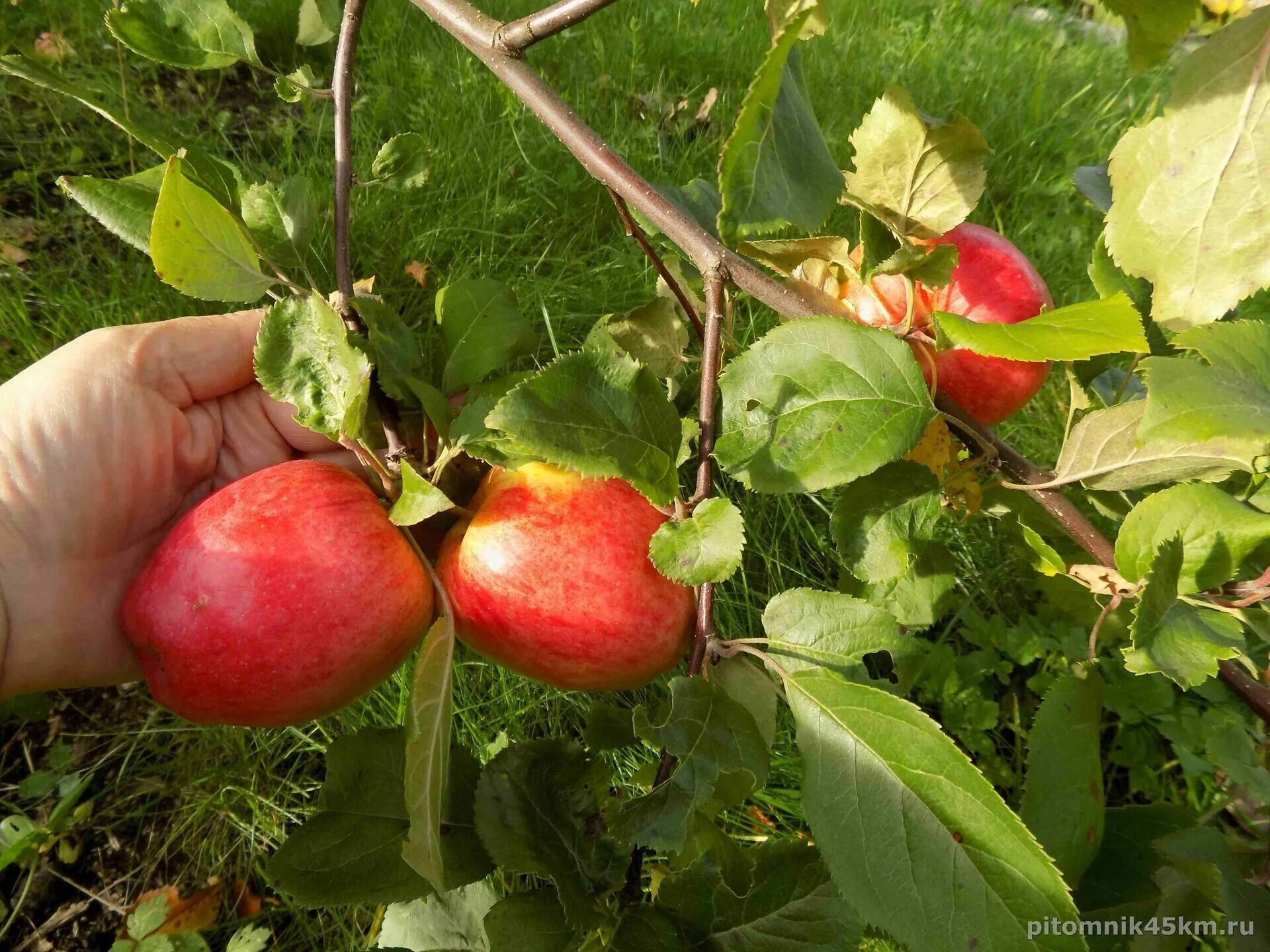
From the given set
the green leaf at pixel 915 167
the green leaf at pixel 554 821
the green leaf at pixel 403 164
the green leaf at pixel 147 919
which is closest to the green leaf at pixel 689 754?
the green leaf at pixel 554 821

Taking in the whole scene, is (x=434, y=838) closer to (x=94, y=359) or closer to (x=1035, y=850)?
(x=1035, y=850)

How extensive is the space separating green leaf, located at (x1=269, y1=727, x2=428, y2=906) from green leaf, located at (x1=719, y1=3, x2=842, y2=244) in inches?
27.5

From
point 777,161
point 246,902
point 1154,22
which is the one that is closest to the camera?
point 1154,22

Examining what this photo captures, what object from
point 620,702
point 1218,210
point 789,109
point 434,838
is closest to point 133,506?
point 434,838

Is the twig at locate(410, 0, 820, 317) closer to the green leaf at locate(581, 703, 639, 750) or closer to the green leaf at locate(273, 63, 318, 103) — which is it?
the green leaf at locate(273, 63, 318, 103)

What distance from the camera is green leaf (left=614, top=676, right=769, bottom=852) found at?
0.69 metres

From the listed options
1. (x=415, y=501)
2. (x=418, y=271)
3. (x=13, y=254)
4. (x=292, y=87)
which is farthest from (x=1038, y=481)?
(x=13, y=254)

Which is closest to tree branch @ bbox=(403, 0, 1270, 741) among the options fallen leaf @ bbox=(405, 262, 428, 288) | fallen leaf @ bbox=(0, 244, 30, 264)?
fallen leaf @ bbox=(405, 262, 428, 288)

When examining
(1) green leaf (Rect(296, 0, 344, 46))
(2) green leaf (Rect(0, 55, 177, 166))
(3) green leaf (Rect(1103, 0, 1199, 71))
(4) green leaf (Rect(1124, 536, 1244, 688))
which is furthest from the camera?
(1) green leaf (Rect(296, 0, 344, 46))

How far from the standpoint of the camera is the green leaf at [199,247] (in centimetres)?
79

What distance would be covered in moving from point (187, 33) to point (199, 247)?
399mm

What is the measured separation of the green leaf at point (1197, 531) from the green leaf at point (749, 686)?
1.24 feet

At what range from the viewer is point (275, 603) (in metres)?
0.88

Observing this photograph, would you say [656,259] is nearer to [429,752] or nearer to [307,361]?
[307,361]
